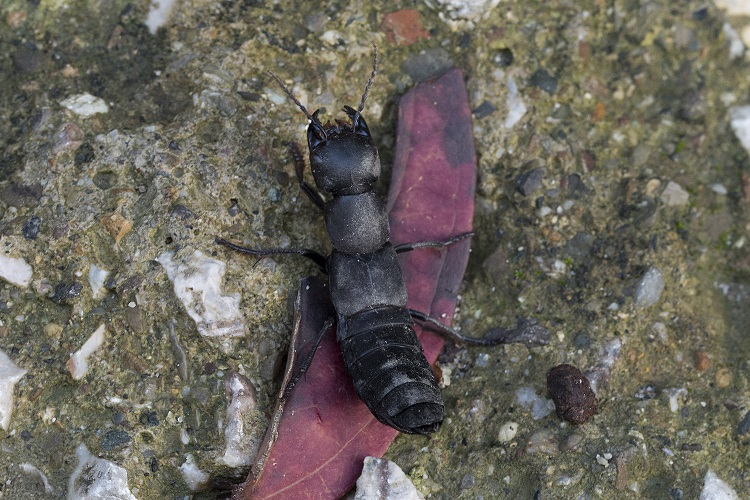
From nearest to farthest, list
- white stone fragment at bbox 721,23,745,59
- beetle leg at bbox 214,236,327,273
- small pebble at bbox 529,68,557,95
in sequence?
beetle leg at bbox 214,236,327,273
small pebble at bbox 529,68,557,95
white stone fragment at bbox 721,23,745,59

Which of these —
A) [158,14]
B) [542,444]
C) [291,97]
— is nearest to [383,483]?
[542,444]

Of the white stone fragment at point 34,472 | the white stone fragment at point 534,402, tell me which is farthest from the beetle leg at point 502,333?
the white stone fragment at point 34,472

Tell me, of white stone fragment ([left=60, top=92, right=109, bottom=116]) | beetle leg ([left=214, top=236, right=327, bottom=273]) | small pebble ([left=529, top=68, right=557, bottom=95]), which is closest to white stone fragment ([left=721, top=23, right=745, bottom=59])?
small pebble ([left=529, top=68, right=557, bottom=95])

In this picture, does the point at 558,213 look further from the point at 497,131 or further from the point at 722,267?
the point at 722,267

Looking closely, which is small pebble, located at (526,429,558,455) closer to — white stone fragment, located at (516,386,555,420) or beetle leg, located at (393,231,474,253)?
white stone fragment, located at (516,386,555,420)

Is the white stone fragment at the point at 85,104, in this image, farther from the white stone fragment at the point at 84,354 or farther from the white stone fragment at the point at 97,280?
the white stone fragment at the point at 84,354

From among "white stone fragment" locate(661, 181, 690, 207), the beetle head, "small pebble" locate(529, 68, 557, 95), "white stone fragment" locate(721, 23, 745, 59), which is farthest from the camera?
"white stone fragment" locate(721, 23, 745, 59)

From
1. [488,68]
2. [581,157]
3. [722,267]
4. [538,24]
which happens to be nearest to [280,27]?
[488,68]
